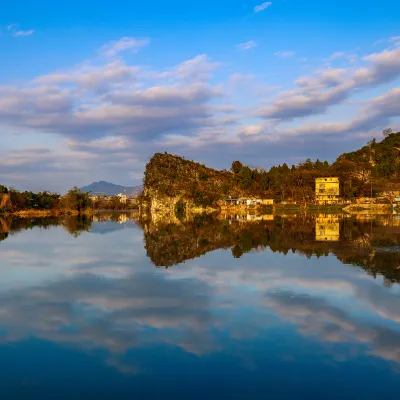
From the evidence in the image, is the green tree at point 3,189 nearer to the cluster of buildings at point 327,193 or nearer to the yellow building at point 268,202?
the cluster of buildings at point 327,193

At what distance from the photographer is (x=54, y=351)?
42.5ft

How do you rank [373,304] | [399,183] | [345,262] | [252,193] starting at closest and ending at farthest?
[373,304] < [345,262] < [399,183] < [252,193]

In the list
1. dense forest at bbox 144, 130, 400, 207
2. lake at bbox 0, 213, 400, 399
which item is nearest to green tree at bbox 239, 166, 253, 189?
dense forest at bbox 144, 130, 400, 207

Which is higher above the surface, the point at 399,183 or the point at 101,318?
the point at 399,183

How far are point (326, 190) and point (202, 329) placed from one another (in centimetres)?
15295

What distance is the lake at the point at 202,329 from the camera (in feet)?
35.0

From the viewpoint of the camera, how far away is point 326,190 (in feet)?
524

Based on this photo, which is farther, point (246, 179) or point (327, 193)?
point (246, 179)

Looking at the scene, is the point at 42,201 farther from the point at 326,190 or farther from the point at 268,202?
the point at 326,190

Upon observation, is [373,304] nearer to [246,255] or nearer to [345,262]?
[345,262]

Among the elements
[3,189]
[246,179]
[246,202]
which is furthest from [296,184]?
[3,189]

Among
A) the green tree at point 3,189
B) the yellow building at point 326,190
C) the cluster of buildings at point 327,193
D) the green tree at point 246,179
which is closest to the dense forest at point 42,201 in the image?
the green tree at point 3,189

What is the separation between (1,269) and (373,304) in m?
23.8

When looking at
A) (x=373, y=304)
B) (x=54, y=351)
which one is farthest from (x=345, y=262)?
(x=54, y=351)
